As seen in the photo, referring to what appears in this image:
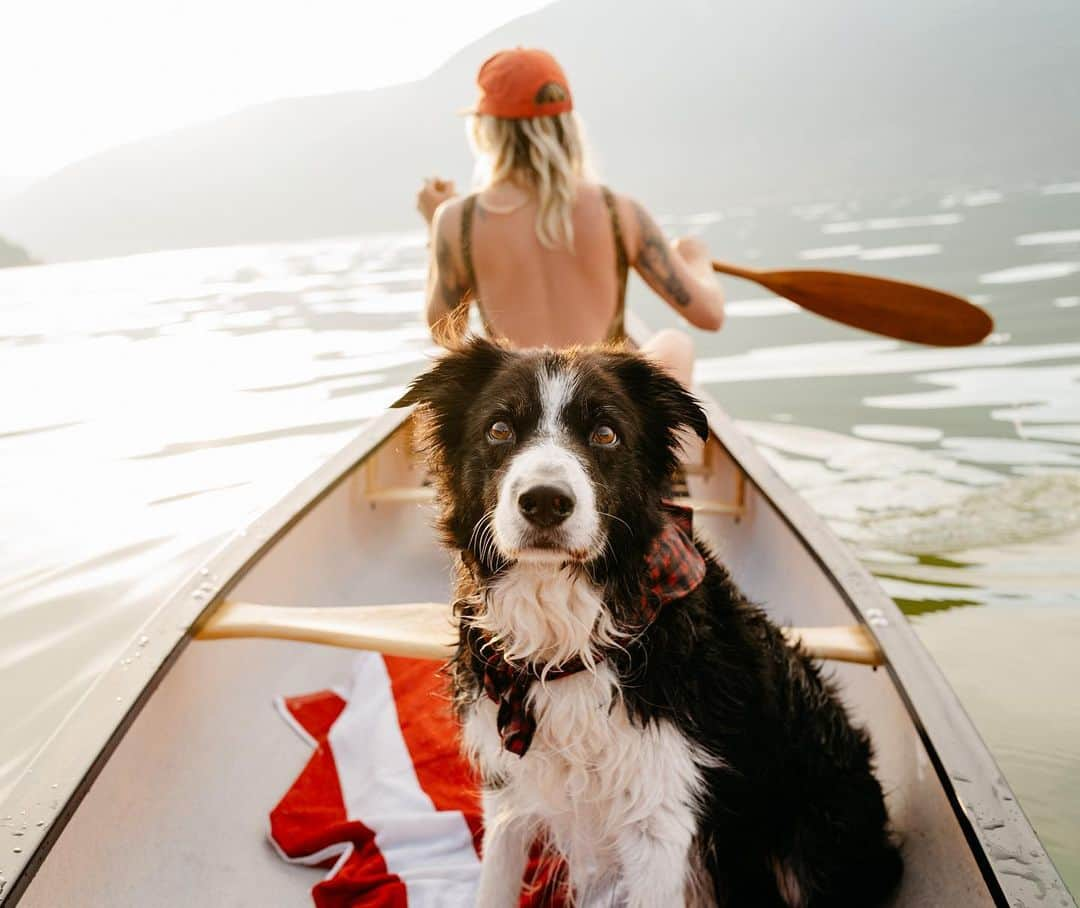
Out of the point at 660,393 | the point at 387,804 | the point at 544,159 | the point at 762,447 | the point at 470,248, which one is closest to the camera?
the point at 660,393

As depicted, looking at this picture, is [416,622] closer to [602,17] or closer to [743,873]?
[743,873]

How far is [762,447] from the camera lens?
281 inches

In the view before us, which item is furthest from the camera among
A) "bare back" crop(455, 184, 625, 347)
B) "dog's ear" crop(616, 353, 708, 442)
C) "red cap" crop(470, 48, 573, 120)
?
"bare back" crop(455, 184, 625, 347)

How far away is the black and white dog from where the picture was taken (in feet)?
5.68

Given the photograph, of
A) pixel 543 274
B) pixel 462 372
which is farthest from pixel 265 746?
pixel 543 274

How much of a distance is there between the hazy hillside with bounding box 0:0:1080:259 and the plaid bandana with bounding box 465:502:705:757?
84985mm

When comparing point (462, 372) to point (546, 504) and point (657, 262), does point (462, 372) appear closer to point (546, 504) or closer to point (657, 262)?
point (546, 504)

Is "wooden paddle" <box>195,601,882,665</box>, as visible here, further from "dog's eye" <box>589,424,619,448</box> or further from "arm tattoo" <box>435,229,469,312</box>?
"arm tattoo" <box>435,229,469,312</box>

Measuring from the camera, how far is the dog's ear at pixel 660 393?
1.84 metres

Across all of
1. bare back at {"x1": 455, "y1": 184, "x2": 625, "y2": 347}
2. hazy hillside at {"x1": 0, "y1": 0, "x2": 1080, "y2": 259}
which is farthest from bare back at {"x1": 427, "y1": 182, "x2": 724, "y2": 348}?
hazy hillside at {"x1": 0, "y1": 0, "x2": 1080, "y2": 259}

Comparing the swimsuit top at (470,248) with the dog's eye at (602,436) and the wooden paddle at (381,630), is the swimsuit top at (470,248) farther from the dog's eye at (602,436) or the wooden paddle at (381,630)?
the dog's eye at (602,436)

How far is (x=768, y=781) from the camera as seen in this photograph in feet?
5.96

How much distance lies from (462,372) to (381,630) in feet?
3.05

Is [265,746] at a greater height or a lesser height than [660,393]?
lesser
